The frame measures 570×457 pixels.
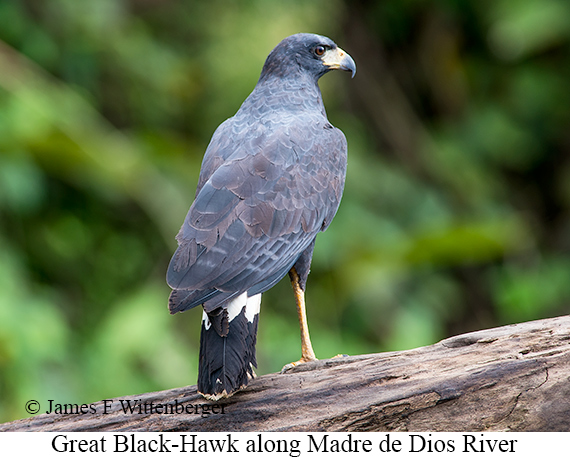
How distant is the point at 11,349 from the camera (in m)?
5.41

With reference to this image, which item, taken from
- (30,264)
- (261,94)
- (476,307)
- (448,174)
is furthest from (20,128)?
(476,307)

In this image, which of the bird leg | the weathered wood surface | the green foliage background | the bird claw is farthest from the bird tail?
the green foliage background

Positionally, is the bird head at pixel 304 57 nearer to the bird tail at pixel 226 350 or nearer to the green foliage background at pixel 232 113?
the bird tail at pixel 226 350

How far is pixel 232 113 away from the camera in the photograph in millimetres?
7387

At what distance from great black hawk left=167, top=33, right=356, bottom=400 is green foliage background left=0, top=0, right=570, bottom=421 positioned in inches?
90.0

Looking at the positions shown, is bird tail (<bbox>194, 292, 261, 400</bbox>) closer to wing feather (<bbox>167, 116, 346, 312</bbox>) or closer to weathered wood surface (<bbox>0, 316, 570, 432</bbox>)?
wing feather (<bbox>167, 116, 346, 312</bbox>)

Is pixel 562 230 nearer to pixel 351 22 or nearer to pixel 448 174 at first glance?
pixel 448 174

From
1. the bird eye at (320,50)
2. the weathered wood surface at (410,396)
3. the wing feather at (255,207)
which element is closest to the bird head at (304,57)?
the bird eye at (320,50)

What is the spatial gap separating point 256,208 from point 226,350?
2.62ft

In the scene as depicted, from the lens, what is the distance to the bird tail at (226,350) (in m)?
3.29

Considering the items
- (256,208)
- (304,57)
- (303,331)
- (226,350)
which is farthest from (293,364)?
(304,57)

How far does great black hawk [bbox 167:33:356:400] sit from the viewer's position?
10.9ft

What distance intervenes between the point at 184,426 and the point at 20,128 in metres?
3.69

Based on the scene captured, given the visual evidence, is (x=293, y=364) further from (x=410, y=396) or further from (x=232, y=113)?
(x=232, y=113)
